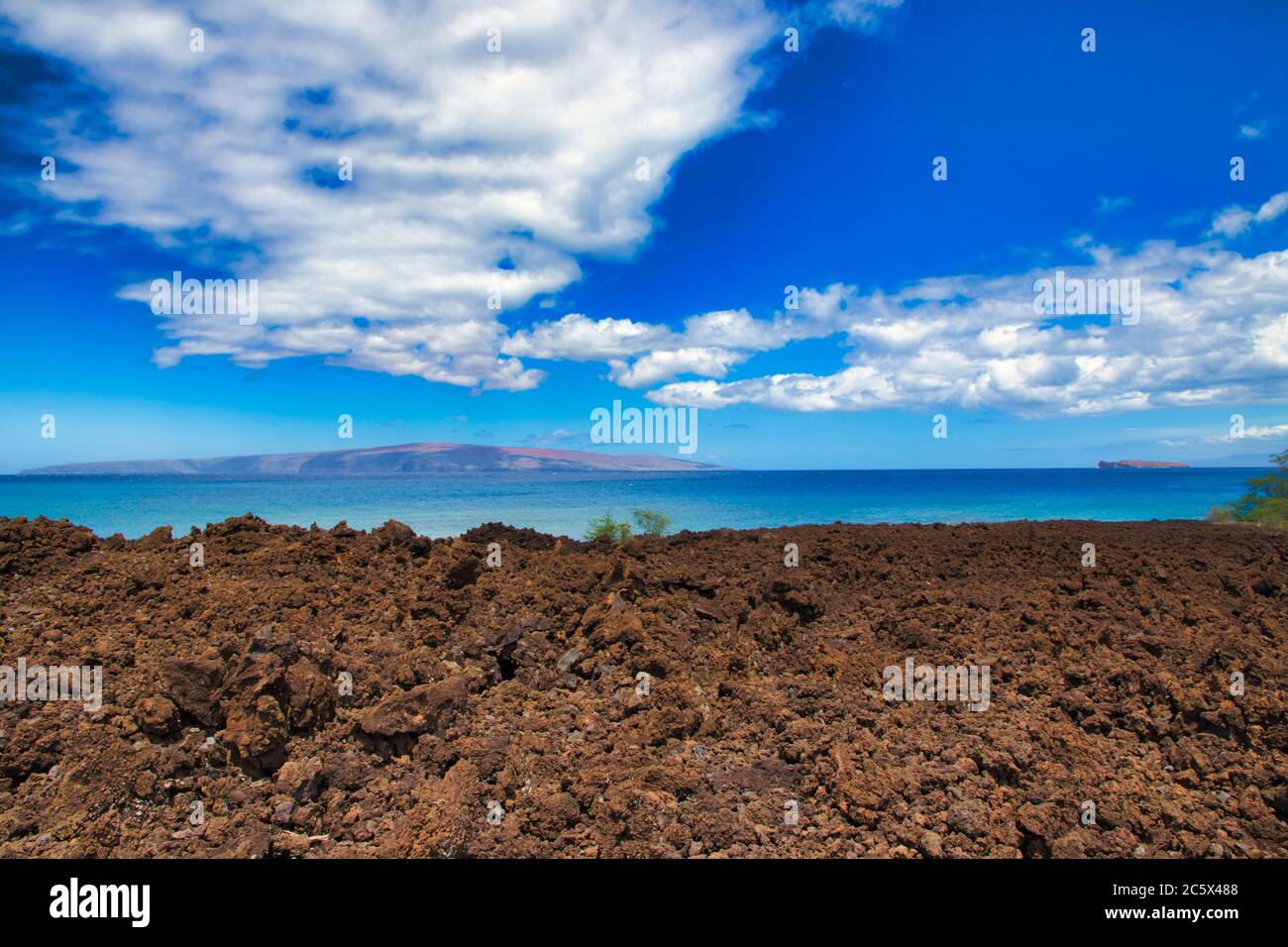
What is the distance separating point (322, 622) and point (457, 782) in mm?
2806

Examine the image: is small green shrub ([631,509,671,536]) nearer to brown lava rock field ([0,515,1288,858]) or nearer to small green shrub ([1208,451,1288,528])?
brown lava rock field ([0,515,1288,858])

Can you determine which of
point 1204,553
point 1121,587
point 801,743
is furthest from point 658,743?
point 1204,553

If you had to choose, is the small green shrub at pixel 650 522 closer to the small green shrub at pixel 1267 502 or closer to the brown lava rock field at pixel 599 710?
the brown lava rock field at pixel 599 710

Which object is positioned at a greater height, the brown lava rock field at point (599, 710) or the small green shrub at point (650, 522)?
the small green shrub at point (650, 522)

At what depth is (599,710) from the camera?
582cm

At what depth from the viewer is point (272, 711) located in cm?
504

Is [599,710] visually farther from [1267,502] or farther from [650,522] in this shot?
[1267,502]

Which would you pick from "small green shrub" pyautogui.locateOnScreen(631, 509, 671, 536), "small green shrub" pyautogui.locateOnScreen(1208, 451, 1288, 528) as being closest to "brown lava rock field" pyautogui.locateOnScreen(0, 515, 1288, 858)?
"small green shrub" pyautogui.locateOnScreen(631, 509, 671, 536)

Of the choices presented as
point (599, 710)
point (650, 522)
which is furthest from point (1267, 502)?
point (599, 710)

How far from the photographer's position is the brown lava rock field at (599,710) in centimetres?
444

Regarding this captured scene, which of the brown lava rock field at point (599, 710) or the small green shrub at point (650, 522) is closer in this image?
the brown lava rock field at point (599, 710)

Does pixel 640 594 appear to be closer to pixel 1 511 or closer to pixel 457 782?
pixel 457 782

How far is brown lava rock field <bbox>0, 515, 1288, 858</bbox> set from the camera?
444 centimetres

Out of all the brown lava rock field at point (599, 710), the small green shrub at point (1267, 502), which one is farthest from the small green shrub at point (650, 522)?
the small green shrub at point (1267, 502)
